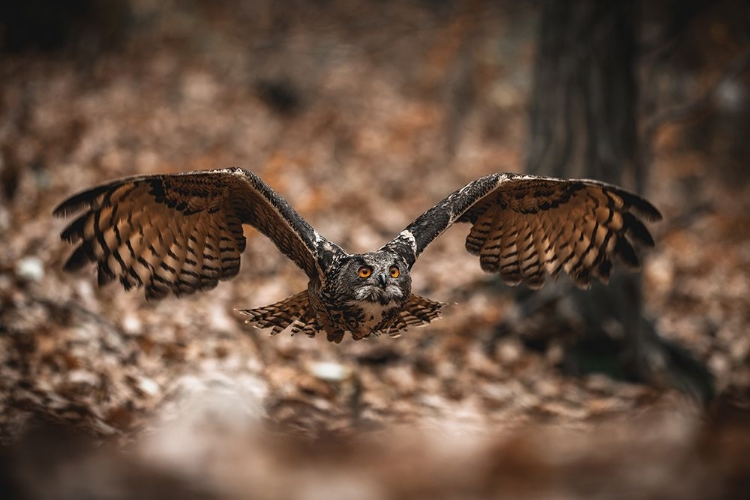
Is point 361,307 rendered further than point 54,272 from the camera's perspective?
No

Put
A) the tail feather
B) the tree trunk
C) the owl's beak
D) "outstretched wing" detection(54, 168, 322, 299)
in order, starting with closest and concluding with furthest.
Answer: the owl's beak → "outstretched wing" detection(54, 168, 322, 299) → the tail feather → the tree trunk

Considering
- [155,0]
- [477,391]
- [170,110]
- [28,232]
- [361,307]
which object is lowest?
[361,307]

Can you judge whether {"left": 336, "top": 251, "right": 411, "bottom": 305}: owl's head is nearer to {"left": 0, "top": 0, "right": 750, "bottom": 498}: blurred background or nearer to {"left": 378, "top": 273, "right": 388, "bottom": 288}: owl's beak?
{"left": 378, "top": 273, "right": 388, "bottom": 288}: owl's beak

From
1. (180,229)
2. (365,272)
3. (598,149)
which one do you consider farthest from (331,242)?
(598,149)

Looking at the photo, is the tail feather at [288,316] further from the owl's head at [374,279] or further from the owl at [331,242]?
the owl's head at [374,279]

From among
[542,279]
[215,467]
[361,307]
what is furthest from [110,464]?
[542,279]

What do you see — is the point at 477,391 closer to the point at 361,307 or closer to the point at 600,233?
the point at 600,233

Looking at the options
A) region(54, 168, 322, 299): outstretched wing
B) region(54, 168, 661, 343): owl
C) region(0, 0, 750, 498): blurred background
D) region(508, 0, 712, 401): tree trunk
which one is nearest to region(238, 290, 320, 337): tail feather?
region(54, 168, 661, 343): owl
